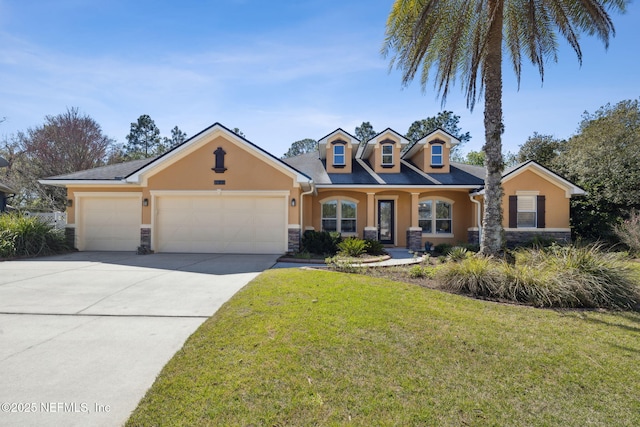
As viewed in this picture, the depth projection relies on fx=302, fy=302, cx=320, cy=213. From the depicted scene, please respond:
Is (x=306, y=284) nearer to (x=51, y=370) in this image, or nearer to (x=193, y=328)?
(x=193, y=328)

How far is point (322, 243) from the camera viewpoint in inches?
498

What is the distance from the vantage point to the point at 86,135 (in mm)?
25734

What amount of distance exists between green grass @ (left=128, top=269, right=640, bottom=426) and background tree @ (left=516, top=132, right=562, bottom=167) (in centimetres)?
2294

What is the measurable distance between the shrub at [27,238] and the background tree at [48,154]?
14.4 m

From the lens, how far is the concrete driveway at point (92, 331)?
284 cm

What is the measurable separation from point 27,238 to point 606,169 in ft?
90.6

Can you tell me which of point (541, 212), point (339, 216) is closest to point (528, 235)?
point (541, 212)

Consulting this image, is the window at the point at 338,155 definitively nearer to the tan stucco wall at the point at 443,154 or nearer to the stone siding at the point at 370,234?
the stone siding at the point at 370,234

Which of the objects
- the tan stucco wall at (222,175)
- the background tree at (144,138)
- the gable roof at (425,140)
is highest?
the background tree at (144,138)

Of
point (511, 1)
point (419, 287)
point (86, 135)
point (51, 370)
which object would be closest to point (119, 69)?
point (51, 370)

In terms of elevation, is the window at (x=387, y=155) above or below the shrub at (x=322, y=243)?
above

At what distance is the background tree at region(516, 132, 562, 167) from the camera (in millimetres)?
23906

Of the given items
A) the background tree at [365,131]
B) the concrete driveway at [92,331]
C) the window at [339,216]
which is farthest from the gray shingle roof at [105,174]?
the background tree at [365,131]

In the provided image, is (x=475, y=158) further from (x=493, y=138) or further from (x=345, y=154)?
(x=493, y=138)
